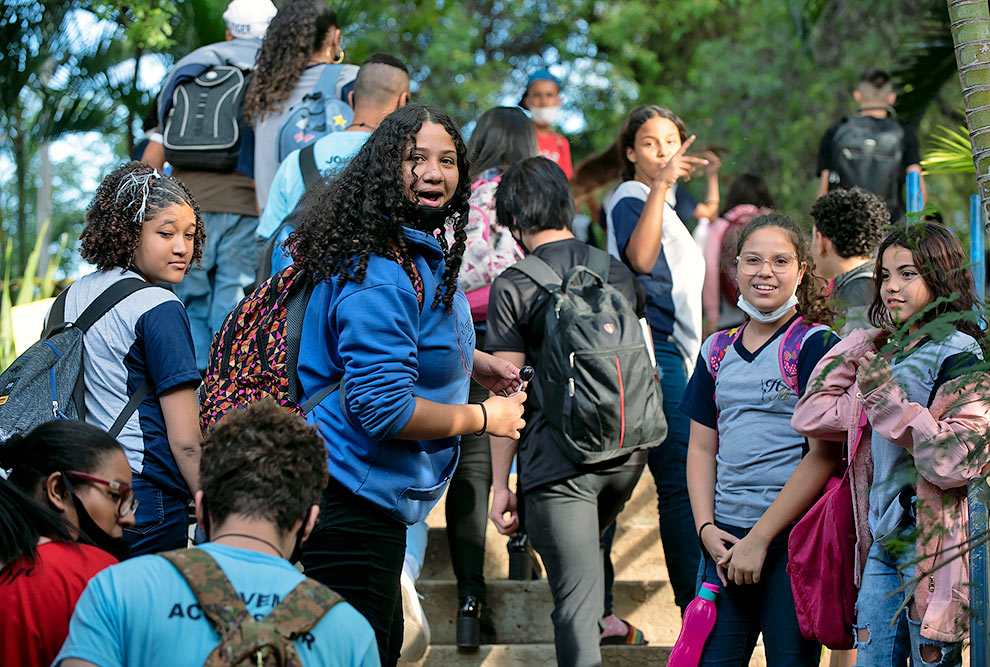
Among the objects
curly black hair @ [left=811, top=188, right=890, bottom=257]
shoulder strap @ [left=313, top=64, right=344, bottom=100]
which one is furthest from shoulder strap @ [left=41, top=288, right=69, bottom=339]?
curly black hair @ [left=811, top=188, right=890, bottom=257]

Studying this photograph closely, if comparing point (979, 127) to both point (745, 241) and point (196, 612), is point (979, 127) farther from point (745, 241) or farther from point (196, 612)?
point (196, 612)

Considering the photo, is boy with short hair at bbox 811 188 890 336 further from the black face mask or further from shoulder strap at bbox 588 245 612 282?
the black face mask

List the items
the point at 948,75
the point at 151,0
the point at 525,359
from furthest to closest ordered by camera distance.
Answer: the point at 948,75 → the point at 151,0 → the point at 525,359

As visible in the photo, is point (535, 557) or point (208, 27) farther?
point (208, 27)

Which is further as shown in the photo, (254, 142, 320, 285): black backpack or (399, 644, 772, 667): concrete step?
(399, 644, 772, 667): concrete step

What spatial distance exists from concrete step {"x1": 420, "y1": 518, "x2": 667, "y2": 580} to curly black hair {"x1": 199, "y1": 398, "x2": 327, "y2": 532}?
368 cm

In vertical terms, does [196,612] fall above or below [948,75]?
below

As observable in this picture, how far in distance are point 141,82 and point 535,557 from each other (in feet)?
25.5

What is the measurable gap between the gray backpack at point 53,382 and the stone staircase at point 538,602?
2.08m

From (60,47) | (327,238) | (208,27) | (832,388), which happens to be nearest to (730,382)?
(832,388)

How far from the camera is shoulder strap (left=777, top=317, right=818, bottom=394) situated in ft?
13.3

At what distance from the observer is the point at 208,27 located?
9.12m

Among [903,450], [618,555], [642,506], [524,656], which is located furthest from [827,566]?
[642,506]

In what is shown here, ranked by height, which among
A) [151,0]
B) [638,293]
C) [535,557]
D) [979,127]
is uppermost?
[151,0]
